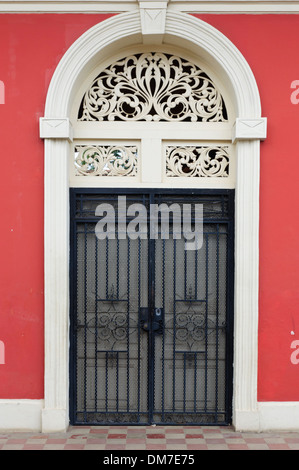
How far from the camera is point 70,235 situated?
14.8 feet

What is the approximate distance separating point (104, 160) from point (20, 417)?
2735 millimetres

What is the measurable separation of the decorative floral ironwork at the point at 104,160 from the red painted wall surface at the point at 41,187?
1.45 feet

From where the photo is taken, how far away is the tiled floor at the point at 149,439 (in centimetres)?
405

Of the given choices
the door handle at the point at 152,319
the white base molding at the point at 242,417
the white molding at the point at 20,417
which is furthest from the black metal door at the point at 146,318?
the white molding at the point at 20,417

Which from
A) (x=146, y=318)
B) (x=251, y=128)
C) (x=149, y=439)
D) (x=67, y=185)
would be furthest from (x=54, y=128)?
(x=149, y=439)

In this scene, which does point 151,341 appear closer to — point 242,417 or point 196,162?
point 242,417

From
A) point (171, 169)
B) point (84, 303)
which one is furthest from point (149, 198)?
point (84, 303)

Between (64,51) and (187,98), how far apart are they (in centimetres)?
133

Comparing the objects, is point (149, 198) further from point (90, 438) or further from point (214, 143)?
point (90, 438)

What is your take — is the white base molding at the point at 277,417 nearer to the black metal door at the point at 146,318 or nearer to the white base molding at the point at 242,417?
the white base molding at the point at 242,417

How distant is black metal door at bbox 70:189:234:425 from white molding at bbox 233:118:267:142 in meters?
0.67

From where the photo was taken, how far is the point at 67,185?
14.4 ft

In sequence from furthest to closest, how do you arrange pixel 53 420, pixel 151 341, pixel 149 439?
pixel 151 341, pixel 53 420, pixel 149 439

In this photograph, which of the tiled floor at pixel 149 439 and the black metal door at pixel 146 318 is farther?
the black metal door at pixel 146 318
